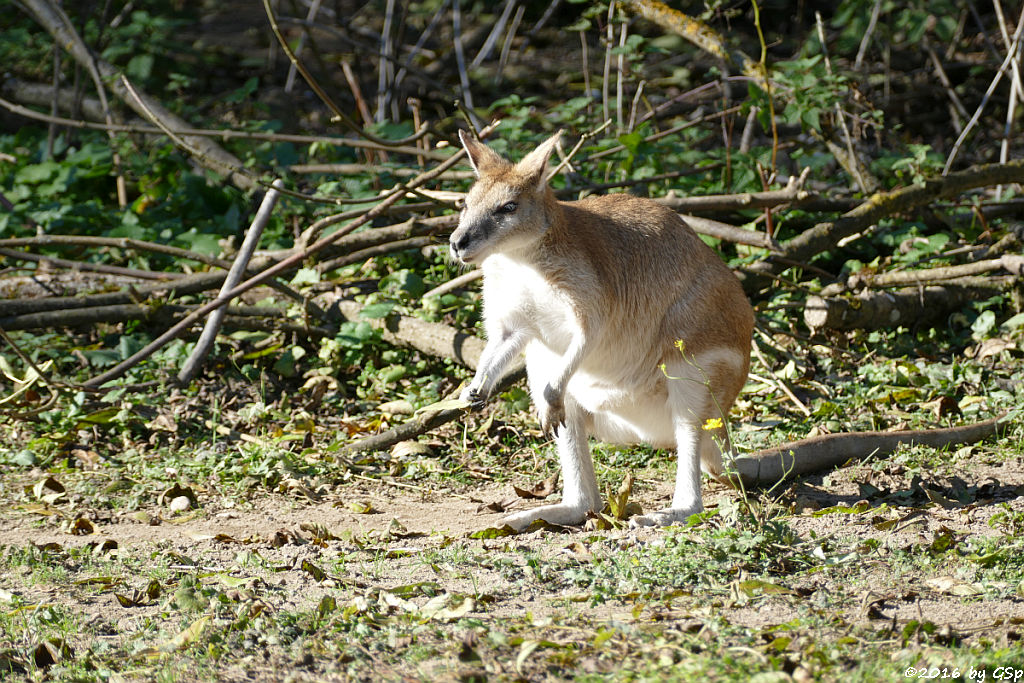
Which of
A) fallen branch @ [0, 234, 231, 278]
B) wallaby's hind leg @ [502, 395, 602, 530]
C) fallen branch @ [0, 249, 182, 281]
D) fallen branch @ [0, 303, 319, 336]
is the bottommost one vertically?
wallaby's hind leg @ [502, 395, 602, 530]

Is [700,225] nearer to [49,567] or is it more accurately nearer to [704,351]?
[704,351]

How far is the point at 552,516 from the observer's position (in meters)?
3.65

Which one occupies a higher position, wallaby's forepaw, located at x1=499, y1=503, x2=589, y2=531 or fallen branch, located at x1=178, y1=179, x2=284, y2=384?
fallen branch, located at x1=178, y1=179, x2=284, y2=384

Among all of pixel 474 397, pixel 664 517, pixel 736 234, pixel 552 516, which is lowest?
pixel 552 516

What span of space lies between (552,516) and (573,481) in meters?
0.17

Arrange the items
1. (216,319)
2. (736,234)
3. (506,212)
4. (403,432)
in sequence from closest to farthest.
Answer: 1. (506,212)
2. (403,432)
3. (216,319)
4. (736,234)

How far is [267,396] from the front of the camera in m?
5.23

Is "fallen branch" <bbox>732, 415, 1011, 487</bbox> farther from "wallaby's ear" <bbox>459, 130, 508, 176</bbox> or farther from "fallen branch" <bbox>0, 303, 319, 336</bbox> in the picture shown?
"fallen branch" <bbox>0, 303, 319, 336</bbox>

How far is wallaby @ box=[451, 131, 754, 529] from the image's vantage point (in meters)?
3.58

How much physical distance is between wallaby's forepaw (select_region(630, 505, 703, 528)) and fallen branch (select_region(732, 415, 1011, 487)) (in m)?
0.29

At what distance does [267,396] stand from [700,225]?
8.09 ft

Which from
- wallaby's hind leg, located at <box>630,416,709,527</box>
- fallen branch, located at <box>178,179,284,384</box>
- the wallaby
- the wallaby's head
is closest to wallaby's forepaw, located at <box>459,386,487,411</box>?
the wallaby

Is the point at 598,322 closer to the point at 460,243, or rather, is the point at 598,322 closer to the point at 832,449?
the point at 460,243

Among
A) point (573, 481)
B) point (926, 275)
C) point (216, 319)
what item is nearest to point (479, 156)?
point (573, 481)
